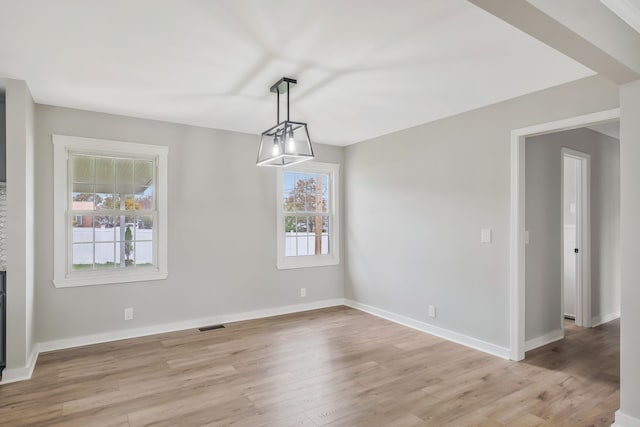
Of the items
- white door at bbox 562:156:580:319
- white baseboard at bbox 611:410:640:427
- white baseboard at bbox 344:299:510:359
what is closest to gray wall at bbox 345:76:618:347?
white baseboard at bbox 344:299:510:359

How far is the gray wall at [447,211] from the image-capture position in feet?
12.0

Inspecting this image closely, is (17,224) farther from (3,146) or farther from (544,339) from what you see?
Result: (544,339)

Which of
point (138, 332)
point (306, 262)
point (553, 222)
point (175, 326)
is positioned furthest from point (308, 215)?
point (553, 222)

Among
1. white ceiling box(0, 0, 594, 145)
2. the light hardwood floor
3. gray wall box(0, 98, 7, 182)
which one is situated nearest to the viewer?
white ceiling box(0, 0, 594, 145)

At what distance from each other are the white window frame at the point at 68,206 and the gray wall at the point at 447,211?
8.94ft

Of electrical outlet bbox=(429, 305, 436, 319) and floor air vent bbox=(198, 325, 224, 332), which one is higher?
electrical outlet bbox=(429, 305, 436, 319)

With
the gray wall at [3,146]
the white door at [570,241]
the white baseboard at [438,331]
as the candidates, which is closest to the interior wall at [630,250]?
the white baseboard at [438,331]

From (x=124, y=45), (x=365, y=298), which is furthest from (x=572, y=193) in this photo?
(x=124, y=45)

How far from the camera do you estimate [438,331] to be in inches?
172

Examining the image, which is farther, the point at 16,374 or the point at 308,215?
the point at 308,215

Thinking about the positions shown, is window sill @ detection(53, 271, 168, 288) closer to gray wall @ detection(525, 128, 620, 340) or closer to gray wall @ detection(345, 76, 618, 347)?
gray wall @ detection(345, 76, 618, 347)

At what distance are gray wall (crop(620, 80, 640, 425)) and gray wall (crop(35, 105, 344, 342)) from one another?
12.6ft

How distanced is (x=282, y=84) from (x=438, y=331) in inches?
127

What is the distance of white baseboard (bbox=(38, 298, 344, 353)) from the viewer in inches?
155
